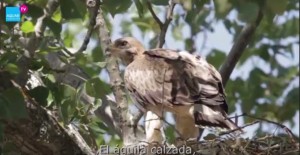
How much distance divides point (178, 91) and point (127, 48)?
54.0 inches

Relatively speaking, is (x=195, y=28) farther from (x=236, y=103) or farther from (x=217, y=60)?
(x=236, y=103)

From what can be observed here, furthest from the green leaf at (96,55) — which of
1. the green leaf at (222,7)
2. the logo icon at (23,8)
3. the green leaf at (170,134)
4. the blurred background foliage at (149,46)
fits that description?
the green leaf at (222,7)

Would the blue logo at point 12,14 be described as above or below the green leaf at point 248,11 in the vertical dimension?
below

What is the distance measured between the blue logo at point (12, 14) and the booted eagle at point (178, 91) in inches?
47.4

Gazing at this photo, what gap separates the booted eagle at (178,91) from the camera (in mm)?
5184

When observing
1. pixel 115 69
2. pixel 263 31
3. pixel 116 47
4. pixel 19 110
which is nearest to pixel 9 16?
pixel 19 110

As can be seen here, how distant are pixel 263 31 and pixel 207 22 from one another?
4.64ft

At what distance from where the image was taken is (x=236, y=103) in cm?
918

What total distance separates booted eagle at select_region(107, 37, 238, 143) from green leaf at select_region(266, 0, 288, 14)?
1949 mm

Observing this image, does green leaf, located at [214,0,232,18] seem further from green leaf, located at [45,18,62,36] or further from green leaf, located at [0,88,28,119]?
green leaf, located at [45,18,62,36]

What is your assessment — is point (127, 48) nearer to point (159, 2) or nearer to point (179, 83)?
point (179, 83)

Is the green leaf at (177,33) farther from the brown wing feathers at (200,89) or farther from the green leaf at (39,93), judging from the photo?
the green leaf at (39,93)

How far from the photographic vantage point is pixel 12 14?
416 cm

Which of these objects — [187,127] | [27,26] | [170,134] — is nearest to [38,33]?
[27,26]
